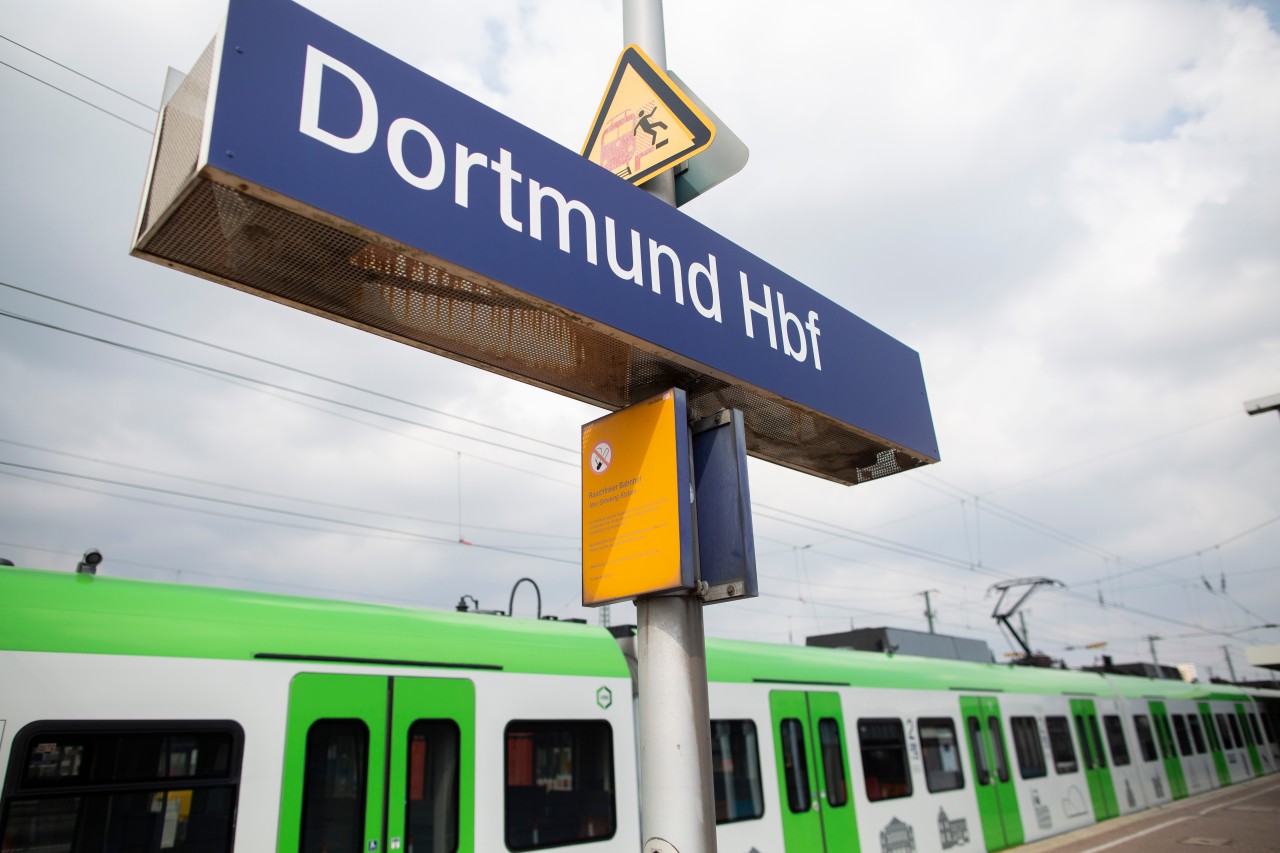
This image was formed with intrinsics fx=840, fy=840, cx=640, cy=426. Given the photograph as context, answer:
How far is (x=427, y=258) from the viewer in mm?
1834

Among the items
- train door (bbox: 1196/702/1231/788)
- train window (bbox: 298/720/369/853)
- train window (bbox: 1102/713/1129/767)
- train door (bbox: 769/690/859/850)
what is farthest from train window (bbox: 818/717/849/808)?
train door (bbox: 1196/702/1231/788)

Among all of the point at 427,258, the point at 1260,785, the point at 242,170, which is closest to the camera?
the point at 242,170

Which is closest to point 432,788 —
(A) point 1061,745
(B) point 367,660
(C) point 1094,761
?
(B) point 367,660

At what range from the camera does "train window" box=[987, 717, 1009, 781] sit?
10547 mm

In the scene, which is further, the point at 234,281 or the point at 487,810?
the point at 487,810

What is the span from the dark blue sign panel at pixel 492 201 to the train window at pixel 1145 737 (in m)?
15.8

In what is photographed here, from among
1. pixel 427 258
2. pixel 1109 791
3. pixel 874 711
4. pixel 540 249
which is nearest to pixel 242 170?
pixel 427 258

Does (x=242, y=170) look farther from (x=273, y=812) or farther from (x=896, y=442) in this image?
(x=273, y=812)

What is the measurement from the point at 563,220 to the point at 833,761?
7238 millimetres

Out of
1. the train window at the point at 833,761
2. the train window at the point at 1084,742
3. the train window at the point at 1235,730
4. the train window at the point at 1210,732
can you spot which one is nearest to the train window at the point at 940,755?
the train window at the point at 833,761

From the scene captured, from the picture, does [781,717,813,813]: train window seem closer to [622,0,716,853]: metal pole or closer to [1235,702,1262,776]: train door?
[622,0,716,853]: metal pole

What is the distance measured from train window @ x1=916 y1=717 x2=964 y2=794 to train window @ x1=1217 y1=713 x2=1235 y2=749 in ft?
46.4

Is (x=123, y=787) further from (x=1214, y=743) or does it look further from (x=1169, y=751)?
(x=1214, y=743)

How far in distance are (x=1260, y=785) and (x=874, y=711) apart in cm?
1650
